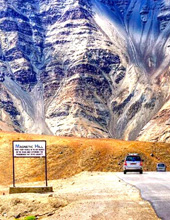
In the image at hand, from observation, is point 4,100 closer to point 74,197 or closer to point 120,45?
point 120,45

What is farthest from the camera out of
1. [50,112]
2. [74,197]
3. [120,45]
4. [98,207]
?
[120,45]

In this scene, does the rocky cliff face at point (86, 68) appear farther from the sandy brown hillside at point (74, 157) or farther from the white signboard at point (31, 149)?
the white signboard at point (31, 149)

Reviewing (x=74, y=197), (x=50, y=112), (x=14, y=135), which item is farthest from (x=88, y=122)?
(x=74, y=197)

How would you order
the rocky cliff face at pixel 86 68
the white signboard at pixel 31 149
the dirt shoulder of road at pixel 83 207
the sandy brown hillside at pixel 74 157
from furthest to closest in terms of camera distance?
1. the rocky cliff face at pixel 86 68
2. the sandy brown hillside at pixel 74 157
3. the white signboard at pixel 31 149
4. the dirt shoulder of road at pixel 83 207

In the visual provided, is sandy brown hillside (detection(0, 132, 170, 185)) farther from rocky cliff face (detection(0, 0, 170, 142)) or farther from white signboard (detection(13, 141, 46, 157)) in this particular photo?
rocky cliff face (detection(0, 0, 170, 142))

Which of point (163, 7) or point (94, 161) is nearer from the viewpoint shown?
point (94, 161)

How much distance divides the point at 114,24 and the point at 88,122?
5968cm

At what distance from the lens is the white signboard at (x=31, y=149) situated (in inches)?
Answer: 1027

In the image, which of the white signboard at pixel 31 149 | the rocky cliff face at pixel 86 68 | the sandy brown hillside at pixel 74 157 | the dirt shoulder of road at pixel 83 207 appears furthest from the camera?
the rocky cliff face at pixel 86 68

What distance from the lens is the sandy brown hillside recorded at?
51.2 meters

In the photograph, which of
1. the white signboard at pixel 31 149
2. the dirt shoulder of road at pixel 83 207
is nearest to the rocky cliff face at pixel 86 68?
the white signboard at pixel 31 149

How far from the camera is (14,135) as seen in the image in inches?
2534

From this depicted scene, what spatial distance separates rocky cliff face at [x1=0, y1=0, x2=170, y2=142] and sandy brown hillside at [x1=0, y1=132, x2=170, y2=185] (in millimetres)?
60164

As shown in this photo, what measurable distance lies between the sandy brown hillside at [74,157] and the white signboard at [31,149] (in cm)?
2166
